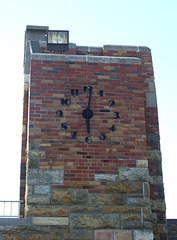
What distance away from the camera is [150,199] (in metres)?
6.99

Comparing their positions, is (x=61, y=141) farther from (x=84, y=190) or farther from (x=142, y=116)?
(x=142, y=116)

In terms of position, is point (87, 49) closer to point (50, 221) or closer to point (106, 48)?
point (106, 48)

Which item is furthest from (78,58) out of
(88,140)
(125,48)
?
(88,140)

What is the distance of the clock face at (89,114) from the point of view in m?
6.58

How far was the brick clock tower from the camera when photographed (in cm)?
612

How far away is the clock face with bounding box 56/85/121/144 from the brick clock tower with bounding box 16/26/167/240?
0.06ft

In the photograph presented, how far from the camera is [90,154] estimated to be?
21.3 feet

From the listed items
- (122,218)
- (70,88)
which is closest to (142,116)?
(70,88)

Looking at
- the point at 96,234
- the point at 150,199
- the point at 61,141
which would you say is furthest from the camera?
the point at 150,199

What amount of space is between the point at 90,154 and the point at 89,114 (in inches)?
27.5

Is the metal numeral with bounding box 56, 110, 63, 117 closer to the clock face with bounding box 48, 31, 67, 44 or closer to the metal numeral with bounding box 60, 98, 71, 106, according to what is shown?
the metal numeral with bounding box 60, 98, 71, 106

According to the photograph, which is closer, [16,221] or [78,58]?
[16,221]

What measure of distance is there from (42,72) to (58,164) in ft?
5.50

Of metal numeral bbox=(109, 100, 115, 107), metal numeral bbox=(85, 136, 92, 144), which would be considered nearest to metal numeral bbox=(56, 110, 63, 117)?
metal numeral bbox=(85, 136, 92, 144)
